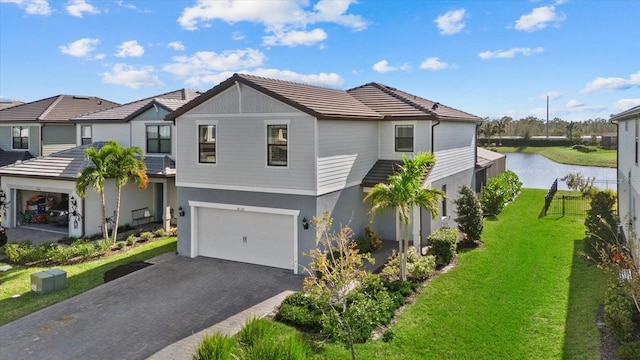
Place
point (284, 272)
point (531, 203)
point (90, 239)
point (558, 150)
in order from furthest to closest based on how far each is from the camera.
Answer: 1. point (558, 150)
2. point (531, 203)
3. point (90, 239)
4. point (284, 272)

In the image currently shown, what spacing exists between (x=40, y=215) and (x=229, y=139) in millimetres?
13926

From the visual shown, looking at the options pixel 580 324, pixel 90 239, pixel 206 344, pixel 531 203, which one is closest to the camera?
pixel 206 344

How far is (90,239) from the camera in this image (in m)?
19.6

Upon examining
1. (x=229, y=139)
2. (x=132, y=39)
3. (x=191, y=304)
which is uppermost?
(x=132, y=39)

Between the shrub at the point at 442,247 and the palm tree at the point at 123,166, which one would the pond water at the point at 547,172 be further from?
the palm tree at the point at 123,166

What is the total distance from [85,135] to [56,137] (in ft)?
11.2

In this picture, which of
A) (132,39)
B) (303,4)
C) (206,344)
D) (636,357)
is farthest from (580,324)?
(132,39)

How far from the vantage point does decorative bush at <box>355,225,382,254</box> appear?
1592 centimetres

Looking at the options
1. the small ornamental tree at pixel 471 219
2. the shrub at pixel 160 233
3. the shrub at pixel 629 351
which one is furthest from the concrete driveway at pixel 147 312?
the shrub at pixel 629 351

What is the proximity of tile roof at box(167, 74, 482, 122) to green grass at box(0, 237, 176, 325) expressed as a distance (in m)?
5.55

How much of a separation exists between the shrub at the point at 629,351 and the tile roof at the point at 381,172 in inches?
344

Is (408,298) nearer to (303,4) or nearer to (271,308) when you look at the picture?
(271,308)

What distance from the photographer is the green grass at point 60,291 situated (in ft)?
40.3

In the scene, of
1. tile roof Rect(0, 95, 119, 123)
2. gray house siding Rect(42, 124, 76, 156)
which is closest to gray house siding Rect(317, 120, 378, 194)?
tile roof Rect(0, 95, 119, 123)
